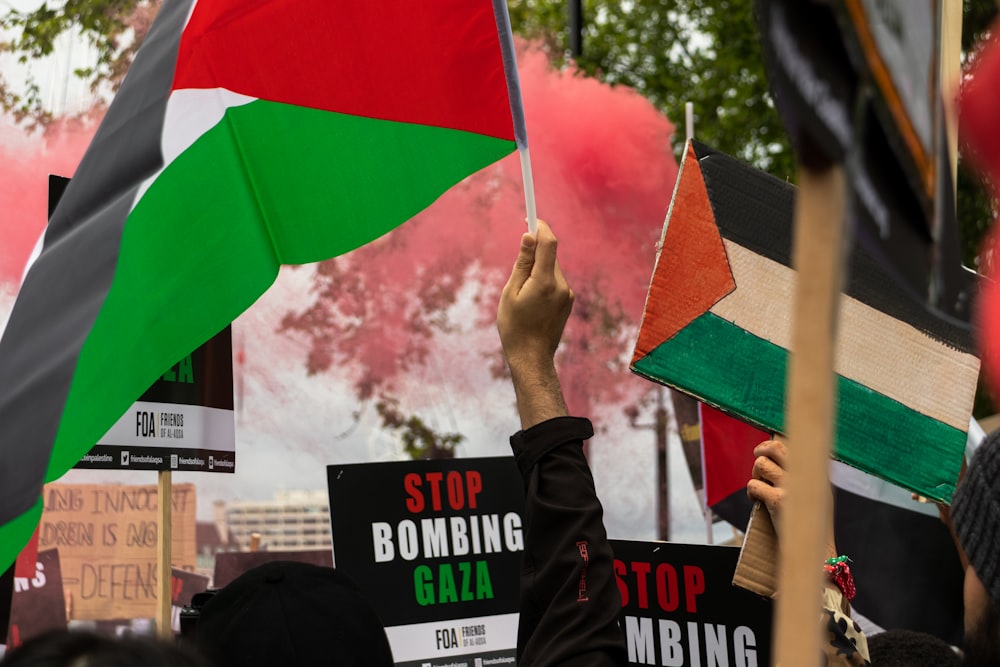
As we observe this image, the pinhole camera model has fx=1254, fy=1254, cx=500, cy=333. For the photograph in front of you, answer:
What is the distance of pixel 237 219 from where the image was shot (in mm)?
2943

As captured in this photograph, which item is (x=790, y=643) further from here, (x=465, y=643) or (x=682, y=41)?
(x=682, y=41)

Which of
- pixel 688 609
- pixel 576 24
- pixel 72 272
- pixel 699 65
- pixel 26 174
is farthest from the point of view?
pixel 699 65

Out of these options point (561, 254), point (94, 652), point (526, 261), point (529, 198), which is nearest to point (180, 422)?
point (529, 198)

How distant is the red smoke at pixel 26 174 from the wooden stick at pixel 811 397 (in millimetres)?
4548

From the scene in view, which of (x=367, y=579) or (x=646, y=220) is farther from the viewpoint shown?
(x=646, y=220)

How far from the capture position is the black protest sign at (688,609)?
10.4ft

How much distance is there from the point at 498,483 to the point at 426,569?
414 millimetres

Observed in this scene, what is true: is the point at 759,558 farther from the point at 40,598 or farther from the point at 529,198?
the point at 40,598

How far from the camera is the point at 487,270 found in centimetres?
901

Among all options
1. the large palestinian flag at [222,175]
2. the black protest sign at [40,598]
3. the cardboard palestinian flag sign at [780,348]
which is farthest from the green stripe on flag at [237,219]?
the black protest sign at [40,598]

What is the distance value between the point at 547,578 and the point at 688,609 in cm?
134

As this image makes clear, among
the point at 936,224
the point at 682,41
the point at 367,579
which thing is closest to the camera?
Result: the point at 936,224

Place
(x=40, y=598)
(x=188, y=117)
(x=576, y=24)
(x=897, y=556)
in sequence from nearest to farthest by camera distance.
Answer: (x=188, y=117) < (x=576, y=24) < (x=897, y=556) < (x=40, y=598)

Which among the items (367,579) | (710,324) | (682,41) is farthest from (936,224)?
(682,41)
